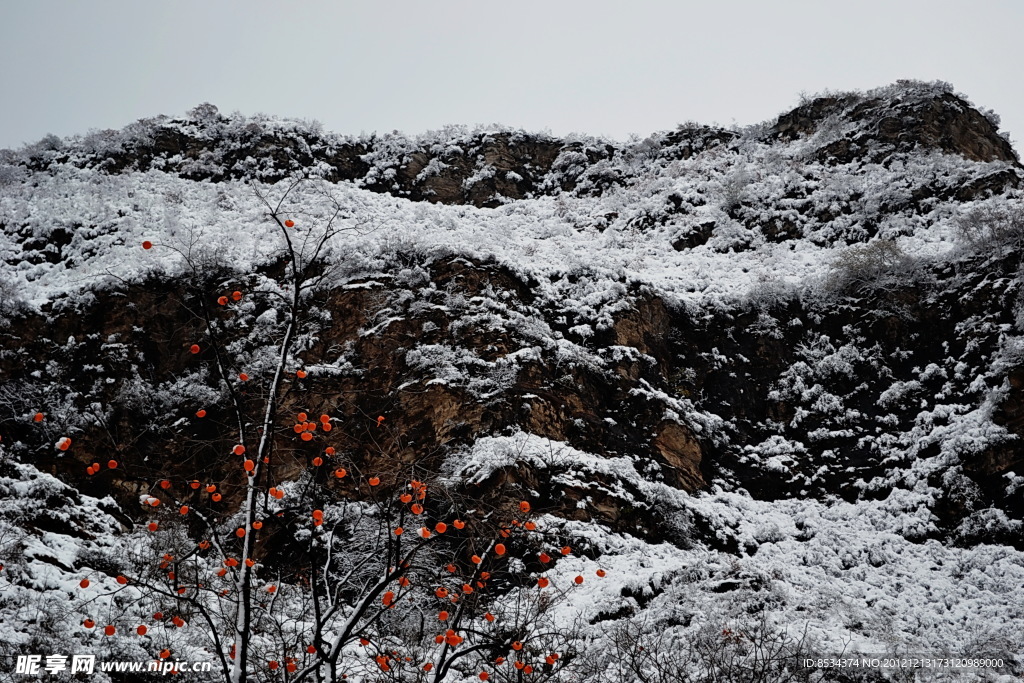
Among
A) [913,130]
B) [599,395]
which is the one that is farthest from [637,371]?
[913,130]

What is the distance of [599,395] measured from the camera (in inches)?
592

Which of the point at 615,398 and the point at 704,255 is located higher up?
the point at 704,255

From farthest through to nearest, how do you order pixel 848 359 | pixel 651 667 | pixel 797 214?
pixel 797 214, pixel 848 359, pixel 651 667

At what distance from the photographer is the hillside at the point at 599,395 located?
9.55 m

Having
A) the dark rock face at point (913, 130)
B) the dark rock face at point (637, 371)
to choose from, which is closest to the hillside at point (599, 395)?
the dark rock face at point (637, 371)

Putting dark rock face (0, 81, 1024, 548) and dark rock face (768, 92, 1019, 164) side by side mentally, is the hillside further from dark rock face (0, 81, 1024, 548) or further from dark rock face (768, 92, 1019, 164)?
dark rock face (768, 92, 1019, 164)

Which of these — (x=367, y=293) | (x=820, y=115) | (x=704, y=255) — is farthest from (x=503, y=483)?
(x=820, y=115)

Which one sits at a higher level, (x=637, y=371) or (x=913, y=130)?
(x=913, y=130)

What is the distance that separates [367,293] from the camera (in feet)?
54.1

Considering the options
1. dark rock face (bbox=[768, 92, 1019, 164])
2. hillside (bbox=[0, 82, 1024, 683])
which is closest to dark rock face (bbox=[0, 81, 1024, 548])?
hillside (bbox=[0, 82, 1024, 683])

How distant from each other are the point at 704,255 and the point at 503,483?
13.0 meters

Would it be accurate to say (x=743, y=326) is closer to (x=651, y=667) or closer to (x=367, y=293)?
(x=367, y=293)

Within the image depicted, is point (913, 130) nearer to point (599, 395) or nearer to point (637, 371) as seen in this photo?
point (637, 371)

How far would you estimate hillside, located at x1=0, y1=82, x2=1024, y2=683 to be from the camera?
9.55 meters
